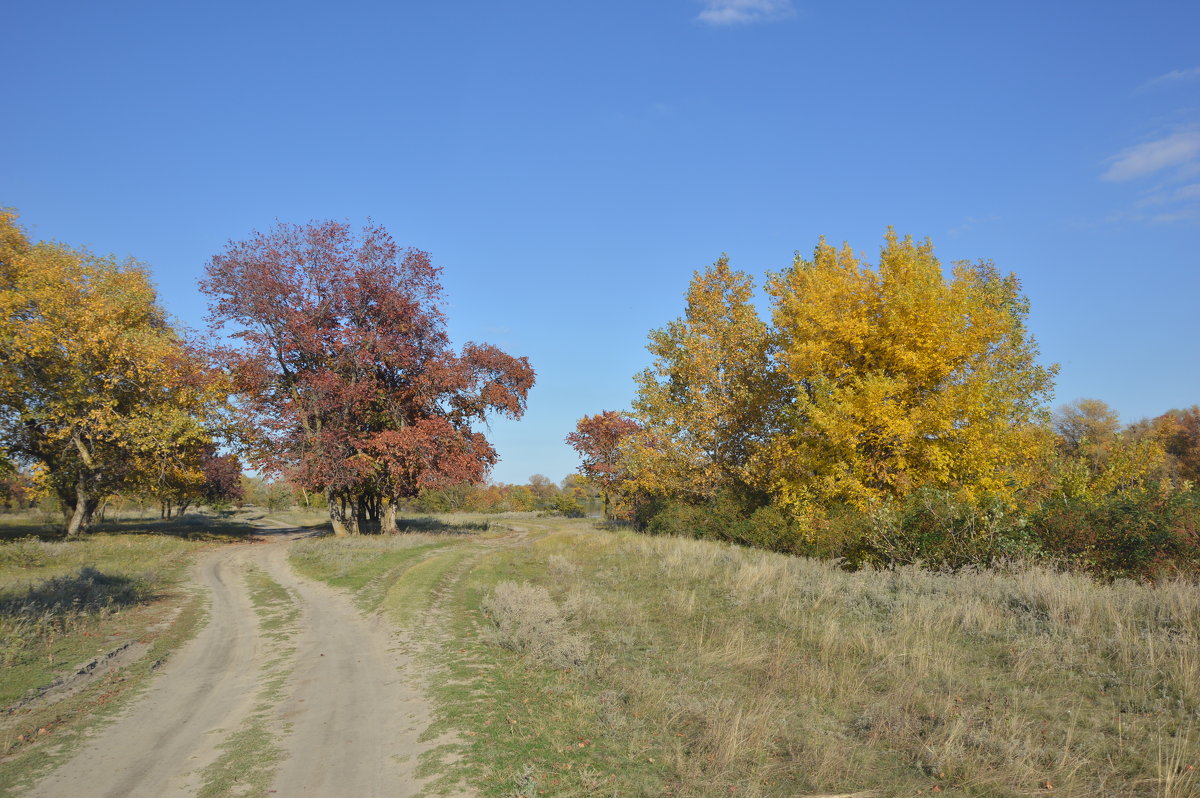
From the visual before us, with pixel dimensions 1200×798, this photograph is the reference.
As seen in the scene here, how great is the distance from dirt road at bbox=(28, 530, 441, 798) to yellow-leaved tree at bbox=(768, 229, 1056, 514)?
1592cm

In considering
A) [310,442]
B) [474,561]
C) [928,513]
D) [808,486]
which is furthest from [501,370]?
[928,513]

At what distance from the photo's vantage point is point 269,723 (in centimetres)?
800

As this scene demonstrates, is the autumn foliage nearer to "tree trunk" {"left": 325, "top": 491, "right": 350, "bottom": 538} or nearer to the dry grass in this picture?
the dry grass

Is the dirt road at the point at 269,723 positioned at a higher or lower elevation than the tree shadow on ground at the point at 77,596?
lower

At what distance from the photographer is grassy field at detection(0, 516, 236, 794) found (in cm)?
773

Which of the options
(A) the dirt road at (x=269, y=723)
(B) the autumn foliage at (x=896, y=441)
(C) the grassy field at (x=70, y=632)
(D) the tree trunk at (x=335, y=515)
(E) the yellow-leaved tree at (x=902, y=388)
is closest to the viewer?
(A) the dirt road at (x=269, y=723)

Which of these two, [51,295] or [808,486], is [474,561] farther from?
[51,295]

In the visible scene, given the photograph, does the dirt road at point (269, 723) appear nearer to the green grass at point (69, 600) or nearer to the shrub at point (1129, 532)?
the green grass at point (69, 600)

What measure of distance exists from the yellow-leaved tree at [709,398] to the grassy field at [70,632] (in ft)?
66.9

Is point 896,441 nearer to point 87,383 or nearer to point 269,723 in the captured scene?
point 269,723

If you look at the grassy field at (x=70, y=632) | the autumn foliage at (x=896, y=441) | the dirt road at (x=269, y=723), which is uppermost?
the autumn foliage at (x=896, y=441)

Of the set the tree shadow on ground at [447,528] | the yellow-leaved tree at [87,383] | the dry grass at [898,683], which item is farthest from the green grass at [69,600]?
the tree shadow on ground at [447,528]

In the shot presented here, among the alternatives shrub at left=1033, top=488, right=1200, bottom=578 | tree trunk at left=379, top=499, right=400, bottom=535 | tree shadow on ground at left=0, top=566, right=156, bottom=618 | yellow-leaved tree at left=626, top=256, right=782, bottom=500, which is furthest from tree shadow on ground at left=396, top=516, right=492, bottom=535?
shrub at left=1033, top=488, right=1200, bottom=578

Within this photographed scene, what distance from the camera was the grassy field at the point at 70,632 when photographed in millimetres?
7734
